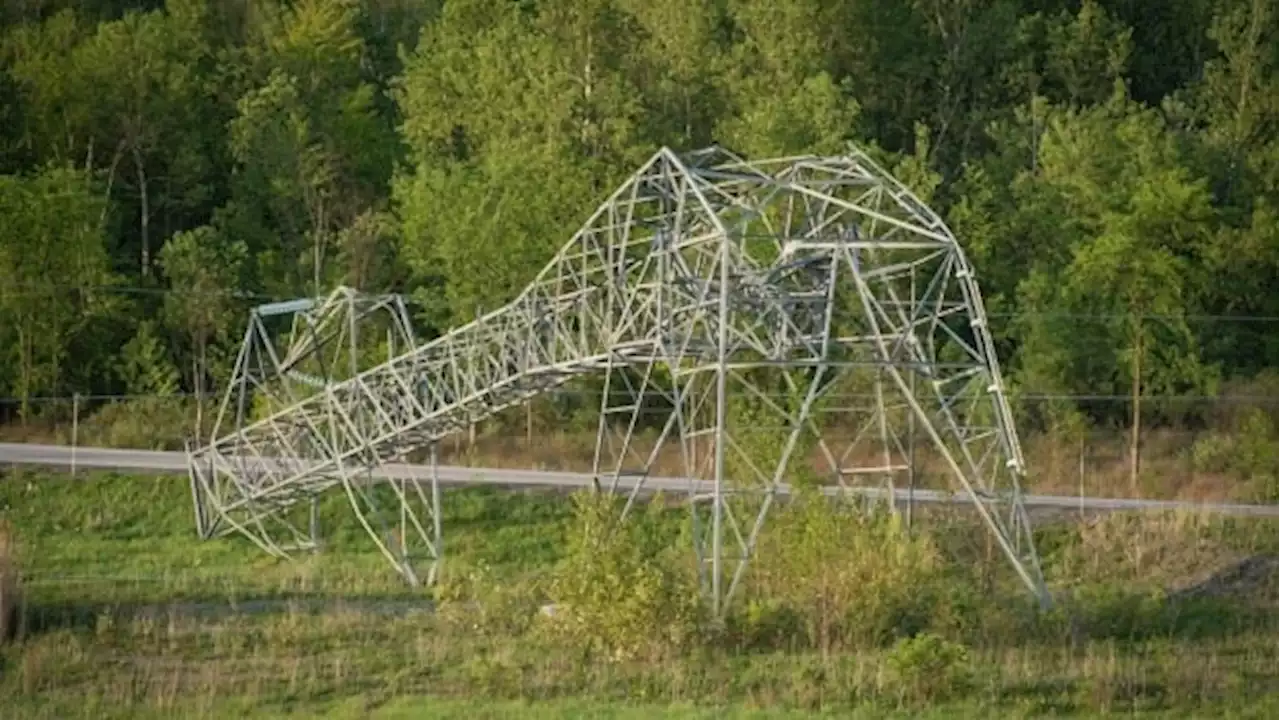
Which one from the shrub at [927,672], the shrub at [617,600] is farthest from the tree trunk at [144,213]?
the shrub at [927,672]

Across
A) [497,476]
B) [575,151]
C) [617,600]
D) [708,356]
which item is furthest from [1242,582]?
[575,151]

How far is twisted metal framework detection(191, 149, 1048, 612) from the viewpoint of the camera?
2664 centimetres

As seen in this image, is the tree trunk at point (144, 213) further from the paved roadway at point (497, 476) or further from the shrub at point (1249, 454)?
the shrub at point (1249, 454)

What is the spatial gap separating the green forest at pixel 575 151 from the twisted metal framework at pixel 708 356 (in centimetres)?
1134

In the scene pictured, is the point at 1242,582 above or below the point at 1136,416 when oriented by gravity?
below

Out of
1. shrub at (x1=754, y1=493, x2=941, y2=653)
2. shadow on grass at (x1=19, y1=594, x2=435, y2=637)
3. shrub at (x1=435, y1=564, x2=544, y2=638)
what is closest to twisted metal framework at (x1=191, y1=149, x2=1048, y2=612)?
shrub at (x1=754, y1=493, x2=941, y2=653)

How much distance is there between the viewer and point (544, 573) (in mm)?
32125

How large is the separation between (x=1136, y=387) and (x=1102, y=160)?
8.07m

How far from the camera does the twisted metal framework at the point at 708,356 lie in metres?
26.6

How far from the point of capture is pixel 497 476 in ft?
134

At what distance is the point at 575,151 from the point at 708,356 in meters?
24.7

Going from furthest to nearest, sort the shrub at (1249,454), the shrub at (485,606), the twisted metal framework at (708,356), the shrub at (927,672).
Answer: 1. the shrub at (1249,454)
2. the twisted metal framework at (708,356)
3. the shrub at (485,606)
4. the shrub at (927,672)

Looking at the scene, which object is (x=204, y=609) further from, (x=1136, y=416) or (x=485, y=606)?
(x=1136, y=416)

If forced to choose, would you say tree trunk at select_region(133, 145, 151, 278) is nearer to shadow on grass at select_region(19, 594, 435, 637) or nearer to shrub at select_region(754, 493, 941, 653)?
shadow on grass at select_region(19, 594, 435, 637)
